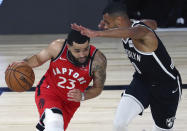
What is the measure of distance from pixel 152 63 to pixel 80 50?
0.68 metres

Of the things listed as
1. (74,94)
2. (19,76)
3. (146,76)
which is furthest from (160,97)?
(19,76)

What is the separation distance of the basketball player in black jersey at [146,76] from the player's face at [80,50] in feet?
0.82

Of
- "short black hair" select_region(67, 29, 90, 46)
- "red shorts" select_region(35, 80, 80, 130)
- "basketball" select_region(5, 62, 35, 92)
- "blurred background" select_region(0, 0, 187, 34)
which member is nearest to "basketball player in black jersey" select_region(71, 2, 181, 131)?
"short black hair" select_region(67, 29, 90, 46)

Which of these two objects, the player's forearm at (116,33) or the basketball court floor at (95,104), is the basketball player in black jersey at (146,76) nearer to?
the player's forearm at (116,33)

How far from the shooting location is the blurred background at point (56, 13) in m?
11.3

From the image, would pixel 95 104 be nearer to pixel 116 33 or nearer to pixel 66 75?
pixel 66 75

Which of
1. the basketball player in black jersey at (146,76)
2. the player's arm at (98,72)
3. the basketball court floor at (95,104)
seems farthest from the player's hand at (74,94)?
the basketball court floor at (95,104)

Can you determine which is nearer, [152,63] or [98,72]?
[152,63]

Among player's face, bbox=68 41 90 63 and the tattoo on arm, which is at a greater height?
player's face, bbox=68 41 90 63

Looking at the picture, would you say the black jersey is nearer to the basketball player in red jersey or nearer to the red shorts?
the basketball player in red jersey

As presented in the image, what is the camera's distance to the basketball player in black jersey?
3654mm

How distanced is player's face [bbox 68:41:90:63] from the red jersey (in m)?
0.18

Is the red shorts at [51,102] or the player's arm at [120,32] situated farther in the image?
the red shorts at [51,102]

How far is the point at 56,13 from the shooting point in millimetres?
11344
